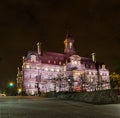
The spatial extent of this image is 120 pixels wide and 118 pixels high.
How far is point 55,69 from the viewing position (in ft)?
471

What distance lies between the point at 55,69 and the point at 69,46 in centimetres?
2262

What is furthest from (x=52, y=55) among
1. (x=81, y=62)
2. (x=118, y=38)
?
(x=118, y=38)

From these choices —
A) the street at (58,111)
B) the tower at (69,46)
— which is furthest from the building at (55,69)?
the street at (58,111)

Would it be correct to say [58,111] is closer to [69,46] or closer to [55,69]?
[55,69]

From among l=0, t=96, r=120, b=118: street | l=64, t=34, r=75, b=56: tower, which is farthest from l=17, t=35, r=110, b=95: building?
l=0, t=96, r=120, b=118: street

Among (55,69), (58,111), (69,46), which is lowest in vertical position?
(58,111)

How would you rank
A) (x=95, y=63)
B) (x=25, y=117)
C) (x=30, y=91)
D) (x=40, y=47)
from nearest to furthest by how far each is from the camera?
(x=25, y=117) → (x=30, y=91) → (x=40, y=47) → (x=95, y=63)

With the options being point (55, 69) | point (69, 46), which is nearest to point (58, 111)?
point (55, 69)

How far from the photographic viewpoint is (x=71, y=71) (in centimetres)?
14512

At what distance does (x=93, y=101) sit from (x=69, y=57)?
4515 inches

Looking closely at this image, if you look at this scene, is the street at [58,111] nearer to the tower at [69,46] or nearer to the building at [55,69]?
the building at [55,69]

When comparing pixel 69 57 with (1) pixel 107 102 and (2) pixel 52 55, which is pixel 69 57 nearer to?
(2) pixel 52 55

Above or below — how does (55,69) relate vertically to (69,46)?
below

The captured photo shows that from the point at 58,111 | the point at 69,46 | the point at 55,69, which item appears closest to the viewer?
the point at 58,111
